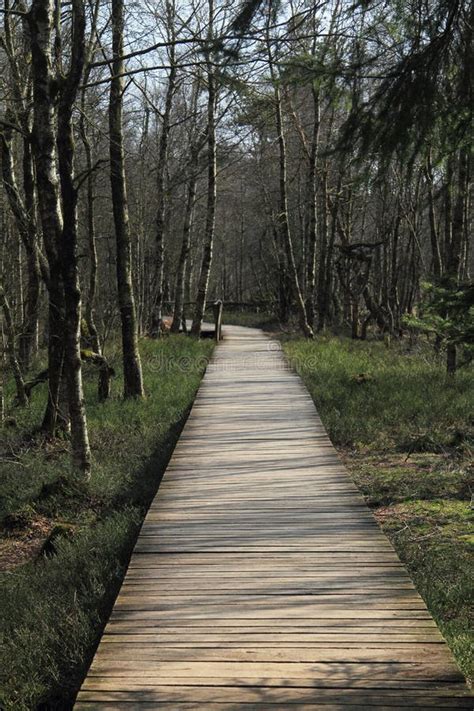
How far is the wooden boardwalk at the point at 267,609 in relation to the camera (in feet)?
10.1

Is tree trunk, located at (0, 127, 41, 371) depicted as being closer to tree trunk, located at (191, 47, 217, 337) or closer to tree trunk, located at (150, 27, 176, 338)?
tree trunk, located at (150, 27, 176, 338)

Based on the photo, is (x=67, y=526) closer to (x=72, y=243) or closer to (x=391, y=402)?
(x=72, y=243)

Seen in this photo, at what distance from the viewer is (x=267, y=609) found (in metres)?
3.85

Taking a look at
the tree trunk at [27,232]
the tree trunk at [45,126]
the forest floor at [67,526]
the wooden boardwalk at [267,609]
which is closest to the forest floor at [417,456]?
the wooden boardwalk at [267,609]

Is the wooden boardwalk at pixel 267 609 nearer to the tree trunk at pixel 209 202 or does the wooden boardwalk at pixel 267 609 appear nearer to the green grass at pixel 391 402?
the green grass at pixel 391 402

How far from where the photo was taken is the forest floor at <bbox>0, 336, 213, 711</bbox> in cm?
374

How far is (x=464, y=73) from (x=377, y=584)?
4095 mm

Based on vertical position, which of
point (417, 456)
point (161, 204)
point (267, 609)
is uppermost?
point (161, 204)

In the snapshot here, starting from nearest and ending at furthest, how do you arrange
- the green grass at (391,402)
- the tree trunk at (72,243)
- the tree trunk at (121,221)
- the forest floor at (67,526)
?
1. the forest floor at (67,526)
2. the tree trunk at (72,243)
3. the green grass at (391,402)
4. the tree trunk at (121,221)

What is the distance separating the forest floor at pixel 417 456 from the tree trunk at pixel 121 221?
3.21 meters

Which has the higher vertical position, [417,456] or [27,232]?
[27,232]

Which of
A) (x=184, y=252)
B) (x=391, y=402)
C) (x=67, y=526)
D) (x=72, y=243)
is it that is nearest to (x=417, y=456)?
(x=391, y=402)

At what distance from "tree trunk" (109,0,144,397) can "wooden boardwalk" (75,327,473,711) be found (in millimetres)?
4798

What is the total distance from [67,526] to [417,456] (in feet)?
14.5
